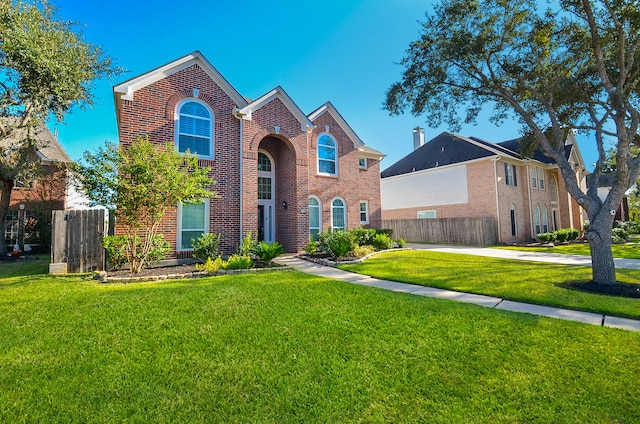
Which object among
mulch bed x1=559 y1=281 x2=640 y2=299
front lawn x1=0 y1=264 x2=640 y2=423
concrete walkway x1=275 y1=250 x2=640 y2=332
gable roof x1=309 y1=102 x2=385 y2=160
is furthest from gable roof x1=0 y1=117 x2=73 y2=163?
mulch bed x1=559 y1=281 x2=640 y2=299

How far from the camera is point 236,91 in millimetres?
12016

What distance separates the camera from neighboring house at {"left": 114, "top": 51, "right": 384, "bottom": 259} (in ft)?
34.0

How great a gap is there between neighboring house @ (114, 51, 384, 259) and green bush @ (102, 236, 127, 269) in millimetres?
1518

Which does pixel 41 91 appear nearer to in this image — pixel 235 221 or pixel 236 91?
pixel 236 91

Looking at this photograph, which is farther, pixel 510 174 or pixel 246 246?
pixel 510 174

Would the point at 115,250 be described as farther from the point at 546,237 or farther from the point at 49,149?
the point at 546,237

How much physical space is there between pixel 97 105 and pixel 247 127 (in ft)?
21.9

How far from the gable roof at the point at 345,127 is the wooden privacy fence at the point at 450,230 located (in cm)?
736

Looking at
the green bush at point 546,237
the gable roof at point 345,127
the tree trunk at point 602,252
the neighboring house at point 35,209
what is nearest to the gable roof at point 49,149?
the neighboring house at point 35,209

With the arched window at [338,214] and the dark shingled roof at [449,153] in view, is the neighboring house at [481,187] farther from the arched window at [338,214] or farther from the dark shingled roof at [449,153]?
the arched window at [338,214]

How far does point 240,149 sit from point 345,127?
674 centimetres

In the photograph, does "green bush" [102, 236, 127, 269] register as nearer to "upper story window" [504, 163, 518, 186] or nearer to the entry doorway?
the entry doorway

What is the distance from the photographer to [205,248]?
1001cm

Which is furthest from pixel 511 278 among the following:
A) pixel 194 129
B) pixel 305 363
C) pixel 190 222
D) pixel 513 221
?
pixel 513 221
